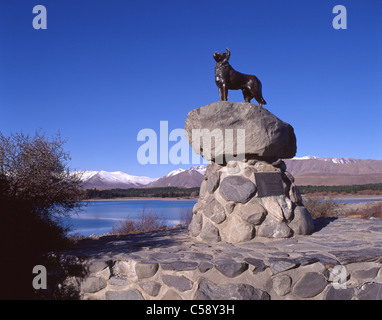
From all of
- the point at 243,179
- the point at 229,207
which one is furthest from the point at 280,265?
the point at 243,179

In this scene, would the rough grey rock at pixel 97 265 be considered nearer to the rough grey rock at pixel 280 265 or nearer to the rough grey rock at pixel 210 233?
the rough grey rock at pixel 210 233

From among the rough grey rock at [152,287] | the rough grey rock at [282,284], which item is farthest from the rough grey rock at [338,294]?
the rough grey rock at [152,287]

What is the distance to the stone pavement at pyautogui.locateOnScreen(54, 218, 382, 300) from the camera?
330 centimetres

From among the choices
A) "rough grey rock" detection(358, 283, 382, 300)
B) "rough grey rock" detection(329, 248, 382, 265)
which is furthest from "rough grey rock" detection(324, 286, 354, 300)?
"rough grey rock" detection(329, 248, 382, 265)

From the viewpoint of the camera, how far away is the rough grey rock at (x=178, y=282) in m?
3.32

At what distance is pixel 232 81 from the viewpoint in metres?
5.14

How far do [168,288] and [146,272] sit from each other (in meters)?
0.29

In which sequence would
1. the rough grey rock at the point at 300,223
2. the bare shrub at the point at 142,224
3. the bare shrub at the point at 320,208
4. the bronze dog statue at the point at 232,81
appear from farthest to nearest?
the bare shrub at the point at 320,208 < the bare shrub at the point at 142,224 < the bronze dog statue at the point at 232,81 < the rough grey rock at the point at 300,223

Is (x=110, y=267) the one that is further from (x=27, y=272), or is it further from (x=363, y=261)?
(x=363, y=261)

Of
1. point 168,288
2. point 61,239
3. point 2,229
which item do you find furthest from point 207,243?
point 2,229

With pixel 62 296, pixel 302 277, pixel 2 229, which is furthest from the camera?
pixel 2 229

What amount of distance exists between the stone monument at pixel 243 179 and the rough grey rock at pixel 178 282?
50.3 inches

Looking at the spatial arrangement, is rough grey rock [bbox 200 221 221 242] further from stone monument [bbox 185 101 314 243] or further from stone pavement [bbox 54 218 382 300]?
stone pavement [bbox 54 218 382 300]
